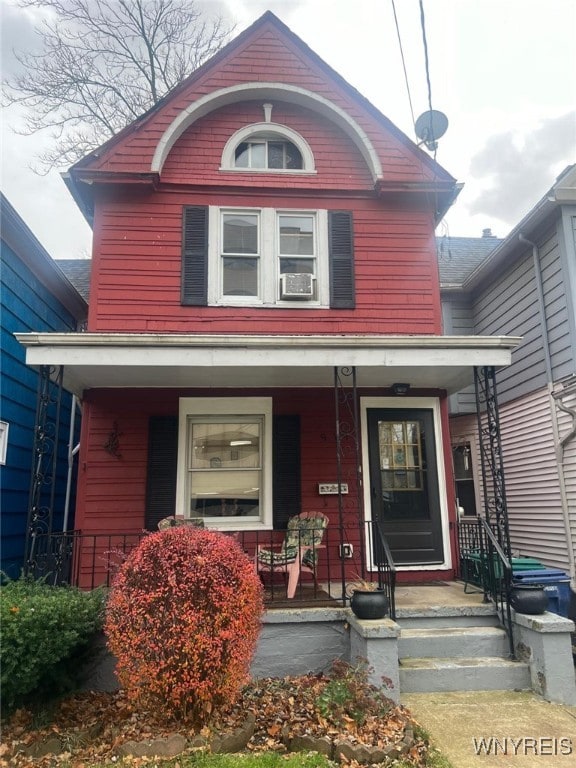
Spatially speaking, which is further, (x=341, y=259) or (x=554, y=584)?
(x=341, y=259)

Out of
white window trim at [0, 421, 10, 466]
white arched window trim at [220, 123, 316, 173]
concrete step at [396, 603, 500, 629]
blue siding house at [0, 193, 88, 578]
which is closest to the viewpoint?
concrete step at [396, 603, 500, 629]

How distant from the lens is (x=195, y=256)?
6.66 metres

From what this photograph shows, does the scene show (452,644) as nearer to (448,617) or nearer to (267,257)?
(448,617)

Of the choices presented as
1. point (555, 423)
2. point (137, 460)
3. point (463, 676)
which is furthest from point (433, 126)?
point (463, 676)

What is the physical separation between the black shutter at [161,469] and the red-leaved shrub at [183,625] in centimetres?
241

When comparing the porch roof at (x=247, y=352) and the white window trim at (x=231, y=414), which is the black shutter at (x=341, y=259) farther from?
the white window trim at (x=231, y=414)

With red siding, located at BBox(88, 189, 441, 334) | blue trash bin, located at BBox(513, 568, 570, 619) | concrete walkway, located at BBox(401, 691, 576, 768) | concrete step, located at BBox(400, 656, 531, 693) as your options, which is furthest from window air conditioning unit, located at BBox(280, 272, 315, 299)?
concrete walkway, located at BBox(401, 691, 576, 768)

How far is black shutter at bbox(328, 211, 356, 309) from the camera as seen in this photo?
674 centimetres

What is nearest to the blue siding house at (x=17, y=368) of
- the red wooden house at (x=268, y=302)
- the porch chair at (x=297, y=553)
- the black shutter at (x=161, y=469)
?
the red wooden house at (x=268, y=302)

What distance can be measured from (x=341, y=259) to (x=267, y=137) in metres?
2.13

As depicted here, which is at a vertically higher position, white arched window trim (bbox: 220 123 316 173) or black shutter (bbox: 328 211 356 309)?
white arched window trim (bbox: 220 123 316 173)

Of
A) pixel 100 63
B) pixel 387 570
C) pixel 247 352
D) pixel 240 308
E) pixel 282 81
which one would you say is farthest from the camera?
pixel 100 63

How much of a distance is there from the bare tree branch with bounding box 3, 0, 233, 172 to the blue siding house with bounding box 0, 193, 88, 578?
19.4 ft

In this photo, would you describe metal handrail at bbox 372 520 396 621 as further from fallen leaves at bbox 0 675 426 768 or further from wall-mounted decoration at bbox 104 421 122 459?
wall-mounted decoration at bbox 104 421 122 459
